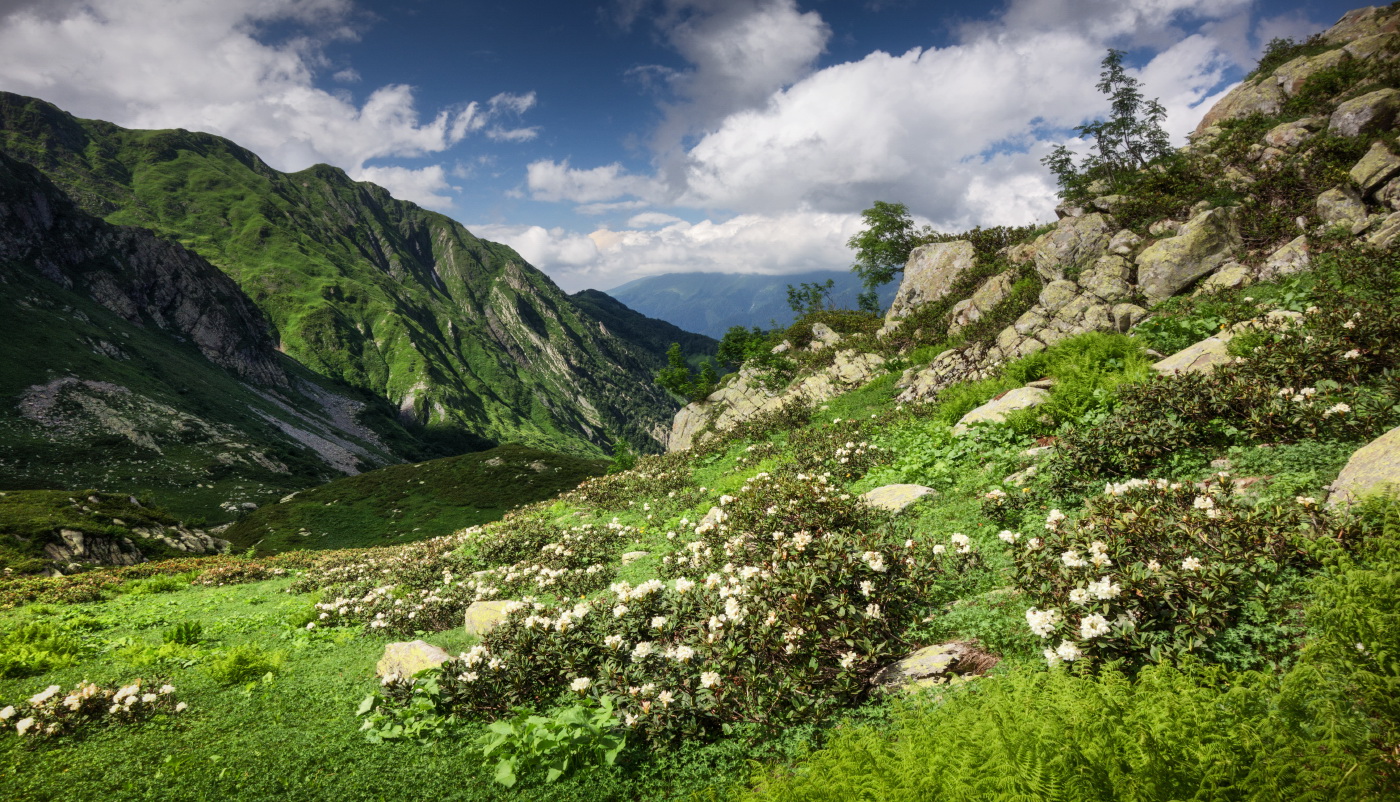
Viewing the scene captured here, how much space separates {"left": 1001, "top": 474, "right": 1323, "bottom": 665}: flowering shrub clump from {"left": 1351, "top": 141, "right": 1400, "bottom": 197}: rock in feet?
64.4

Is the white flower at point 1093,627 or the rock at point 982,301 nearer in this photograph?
the white flower at point 1093,627

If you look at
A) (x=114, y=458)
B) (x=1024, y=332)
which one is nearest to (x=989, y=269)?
(x=1024, y=332)

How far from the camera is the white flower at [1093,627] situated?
3.97 meters

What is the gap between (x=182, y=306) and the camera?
144m

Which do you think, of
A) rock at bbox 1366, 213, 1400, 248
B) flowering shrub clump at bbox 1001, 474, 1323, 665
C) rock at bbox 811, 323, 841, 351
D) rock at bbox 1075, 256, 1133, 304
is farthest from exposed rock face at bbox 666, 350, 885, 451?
flowering shrub clump at bbox 1001, 474, 1323, 665

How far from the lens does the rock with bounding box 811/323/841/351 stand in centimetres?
3253

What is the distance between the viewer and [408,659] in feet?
23.1

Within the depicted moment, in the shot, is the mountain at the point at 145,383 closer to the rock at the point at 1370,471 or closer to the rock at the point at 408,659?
the rock at the point at 408,659

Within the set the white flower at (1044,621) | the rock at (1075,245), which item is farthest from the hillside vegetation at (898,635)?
the rock at (1075,245)

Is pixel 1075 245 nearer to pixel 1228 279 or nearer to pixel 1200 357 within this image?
pixel 1228 279

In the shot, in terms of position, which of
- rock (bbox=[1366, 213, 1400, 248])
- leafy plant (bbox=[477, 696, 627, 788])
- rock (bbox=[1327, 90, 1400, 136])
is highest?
rock (bbox=[1327, 90, 1400, 136])

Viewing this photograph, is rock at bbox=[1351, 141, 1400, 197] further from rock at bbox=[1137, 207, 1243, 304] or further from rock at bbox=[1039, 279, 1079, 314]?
rock at bbox=[1039, 279, 1079, 314]

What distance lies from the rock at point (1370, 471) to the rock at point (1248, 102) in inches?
1191

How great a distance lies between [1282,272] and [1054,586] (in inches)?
718
